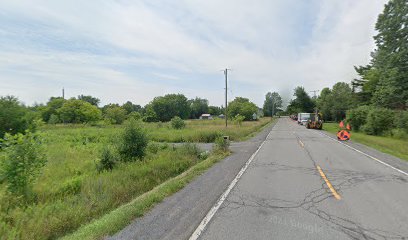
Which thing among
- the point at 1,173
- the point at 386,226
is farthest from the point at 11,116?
the point at 386,226

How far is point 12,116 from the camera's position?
2072cm

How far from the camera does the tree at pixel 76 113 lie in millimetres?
68312

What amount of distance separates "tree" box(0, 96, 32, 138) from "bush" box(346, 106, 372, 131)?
3812cm

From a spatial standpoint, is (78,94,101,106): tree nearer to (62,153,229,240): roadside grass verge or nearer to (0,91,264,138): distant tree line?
(0,91,264,138): distant tree line

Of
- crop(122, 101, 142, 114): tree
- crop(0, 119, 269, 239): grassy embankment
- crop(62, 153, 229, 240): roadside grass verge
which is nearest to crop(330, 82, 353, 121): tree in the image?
crop(0, 119, 269, 239): grassy embankment

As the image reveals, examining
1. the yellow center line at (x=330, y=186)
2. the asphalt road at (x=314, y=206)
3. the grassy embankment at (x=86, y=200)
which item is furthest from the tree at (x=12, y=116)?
the yellow center line at (x=330, y=186)

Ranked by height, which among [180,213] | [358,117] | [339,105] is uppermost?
[339,105]

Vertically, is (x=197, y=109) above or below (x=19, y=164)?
above

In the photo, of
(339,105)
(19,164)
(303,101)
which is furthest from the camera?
(303,101)

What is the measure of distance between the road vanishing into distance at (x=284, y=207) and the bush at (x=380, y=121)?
2256 cm

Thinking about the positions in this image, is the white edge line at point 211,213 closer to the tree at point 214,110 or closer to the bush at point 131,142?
the bush at point 131,142

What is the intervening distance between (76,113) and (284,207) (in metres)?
71.4

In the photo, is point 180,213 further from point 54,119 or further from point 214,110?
point 214,110

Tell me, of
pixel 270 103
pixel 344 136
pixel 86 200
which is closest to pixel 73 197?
pixel 86 200
